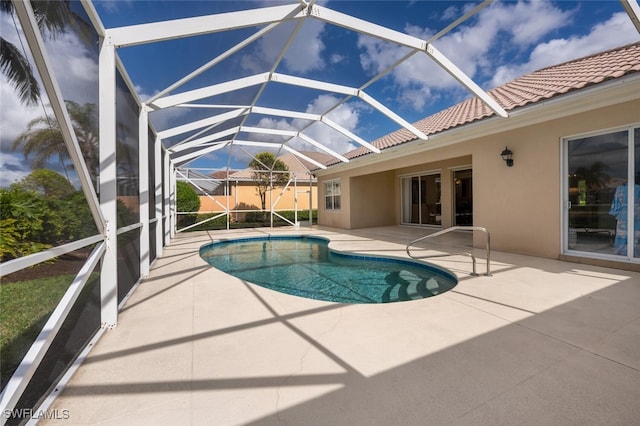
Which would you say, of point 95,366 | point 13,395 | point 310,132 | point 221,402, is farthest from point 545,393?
point 310,132

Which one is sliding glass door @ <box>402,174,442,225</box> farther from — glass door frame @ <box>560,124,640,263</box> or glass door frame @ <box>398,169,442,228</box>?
glass door frame @ <box>560,124,640,263</box>

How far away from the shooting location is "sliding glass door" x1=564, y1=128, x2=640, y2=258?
5344 mm

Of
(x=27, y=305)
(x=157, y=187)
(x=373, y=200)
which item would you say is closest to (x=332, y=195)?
(x=373, y=200)

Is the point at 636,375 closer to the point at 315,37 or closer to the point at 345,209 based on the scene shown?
the point at 315,37

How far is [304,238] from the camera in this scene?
516 inches

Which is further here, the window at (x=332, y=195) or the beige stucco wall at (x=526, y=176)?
the window at (x=332, y=195)

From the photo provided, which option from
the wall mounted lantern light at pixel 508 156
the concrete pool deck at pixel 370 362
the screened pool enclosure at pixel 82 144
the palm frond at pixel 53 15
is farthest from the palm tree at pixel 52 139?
the wall mounted lantern light at pixel 508 156

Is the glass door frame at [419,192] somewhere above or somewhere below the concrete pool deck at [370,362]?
above

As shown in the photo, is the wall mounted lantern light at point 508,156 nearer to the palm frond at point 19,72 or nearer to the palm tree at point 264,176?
the palm frond at point 19,72

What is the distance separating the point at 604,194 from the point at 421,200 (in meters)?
8.63

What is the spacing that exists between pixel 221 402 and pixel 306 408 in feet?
2.00

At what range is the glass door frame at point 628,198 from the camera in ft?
17.4

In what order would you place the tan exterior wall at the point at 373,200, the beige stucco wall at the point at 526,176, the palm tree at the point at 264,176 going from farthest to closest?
the palm tree at the point at 264,176, the tan exterior wall at the point at 373,200, the beige stucco wall at the point at 526,176

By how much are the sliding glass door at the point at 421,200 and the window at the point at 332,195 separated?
3379 mm
